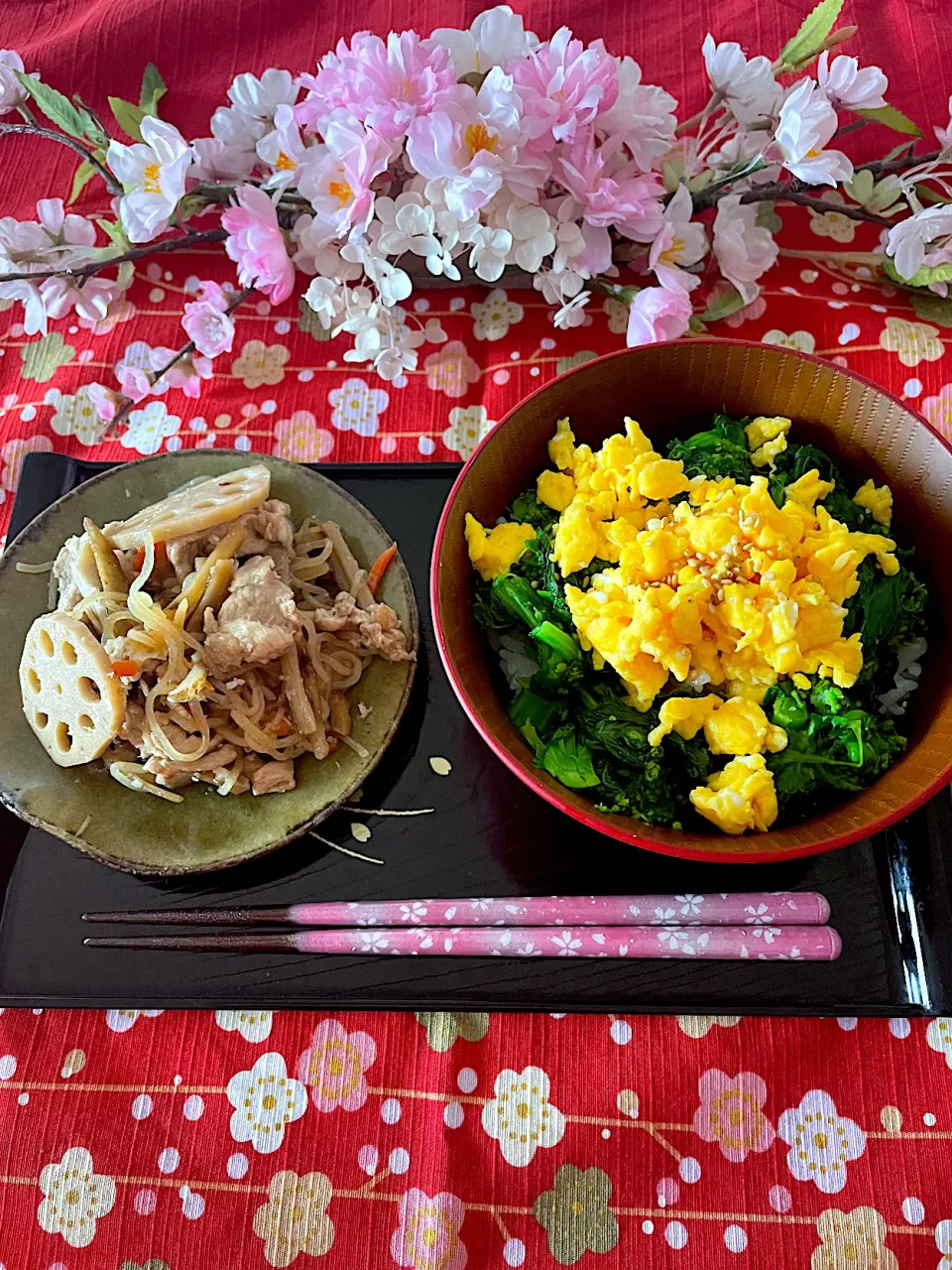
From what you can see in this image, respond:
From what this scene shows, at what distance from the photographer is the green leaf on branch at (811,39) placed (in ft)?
5.97

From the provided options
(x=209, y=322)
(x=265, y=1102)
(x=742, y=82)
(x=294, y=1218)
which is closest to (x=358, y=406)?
(x=209, y=322)

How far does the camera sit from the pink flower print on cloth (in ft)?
4.64

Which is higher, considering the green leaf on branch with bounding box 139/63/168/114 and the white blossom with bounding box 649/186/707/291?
the green leaf on branch with bounding box 139/63/168/114

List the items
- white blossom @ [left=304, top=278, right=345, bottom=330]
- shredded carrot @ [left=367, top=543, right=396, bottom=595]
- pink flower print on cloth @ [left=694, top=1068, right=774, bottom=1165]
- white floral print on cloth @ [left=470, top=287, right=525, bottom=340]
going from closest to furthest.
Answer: pink flower print on cloth @ [left=694, top=1068, right=774, bottom=1165] → shredded carrot @ [left=367, top=543, right=396, bottom=595] → white blossom @ [left=304, top=278, right=345, bottom=330] → white floral print on cloth @ [left=470, top=287, right=525, bottom=340]

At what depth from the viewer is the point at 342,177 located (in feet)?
5.80

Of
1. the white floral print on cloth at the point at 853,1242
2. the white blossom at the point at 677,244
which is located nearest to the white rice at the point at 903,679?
the white floral print on cloth at the point at 853,1242

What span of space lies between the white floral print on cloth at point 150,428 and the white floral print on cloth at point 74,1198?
4.16ft

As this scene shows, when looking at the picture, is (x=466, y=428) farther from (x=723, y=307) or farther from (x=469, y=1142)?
(x=469, y=1142)

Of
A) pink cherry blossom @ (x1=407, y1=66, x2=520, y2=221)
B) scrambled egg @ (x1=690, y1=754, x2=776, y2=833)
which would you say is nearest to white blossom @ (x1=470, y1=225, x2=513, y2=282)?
pink cherry blossom @ (x1=407, y1=66, x2=520, y2=221)

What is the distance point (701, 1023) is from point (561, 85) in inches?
61.5

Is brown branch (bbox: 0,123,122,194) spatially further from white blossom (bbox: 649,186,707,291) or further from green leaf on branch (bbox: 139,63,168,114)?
white blossom (bbox: 649,186,707,291)

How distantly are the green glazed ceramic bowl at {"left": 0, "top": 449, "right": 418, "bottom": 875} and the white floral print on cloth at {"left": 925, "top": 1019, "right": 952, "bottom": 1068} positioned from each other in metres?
0.94

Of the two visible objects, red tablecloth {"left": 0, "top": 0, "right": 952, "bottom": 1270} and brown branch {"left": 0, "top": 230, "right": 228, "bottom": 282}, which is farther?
brown branch {"left": 0, "top": 230, "right": 228, "bottom": 282}

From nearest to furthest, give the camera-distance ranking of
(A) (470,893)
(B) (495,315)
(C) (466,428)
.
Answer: (A) (470,893)
(C) (466,428)
(B) (495,315)
